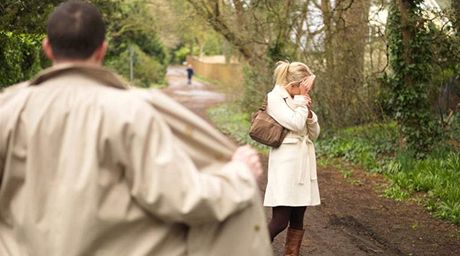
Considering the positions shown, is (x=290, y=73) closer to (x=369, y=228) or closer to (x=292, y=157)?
(x=292, y=157)

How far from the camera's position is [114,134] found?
1.92 m

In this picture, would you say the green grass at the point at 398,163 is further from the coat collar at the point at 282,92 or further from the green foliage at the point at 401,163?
the coat collar at the point at 282,92

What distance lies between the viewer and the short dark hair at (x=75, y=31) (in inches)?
79.5

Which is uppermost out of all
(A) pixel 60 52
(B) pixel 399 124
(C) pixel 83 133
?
(A) pixel 60 52

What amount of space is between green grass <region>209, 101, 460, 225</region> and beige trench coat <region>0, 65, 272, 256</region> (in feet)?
20.4

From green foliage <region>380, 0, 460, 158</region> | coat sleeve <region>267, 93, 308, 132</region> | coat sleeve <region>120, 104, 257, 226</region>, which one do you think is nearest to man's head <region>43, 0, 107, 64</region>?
coat sleeve <region>120, 104, 257, 226</region>

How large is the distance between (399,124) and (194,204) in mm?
9977

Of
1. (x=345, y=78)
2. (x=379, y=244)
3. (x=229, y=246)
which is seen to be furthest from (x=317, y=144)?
(x=229, y=246)

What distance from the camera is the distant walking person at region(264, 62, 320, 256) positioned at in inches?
210

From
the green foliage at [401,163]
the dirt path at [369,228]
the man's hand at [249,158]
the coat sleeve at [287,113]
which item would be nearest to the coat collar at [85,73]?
the man's hand at [249,158]

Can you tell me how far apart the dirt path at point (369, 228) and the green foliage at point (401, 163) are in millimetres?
290

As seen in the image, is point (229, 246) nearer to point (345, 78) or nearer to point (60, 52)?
point (60, 52)

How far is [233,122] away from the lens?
21.5 m

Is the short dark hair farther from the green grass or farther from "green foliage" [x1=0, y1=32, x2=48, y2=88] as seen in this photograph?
"green foliage" [x1=0, y1=32, x2=48, y2=88]
